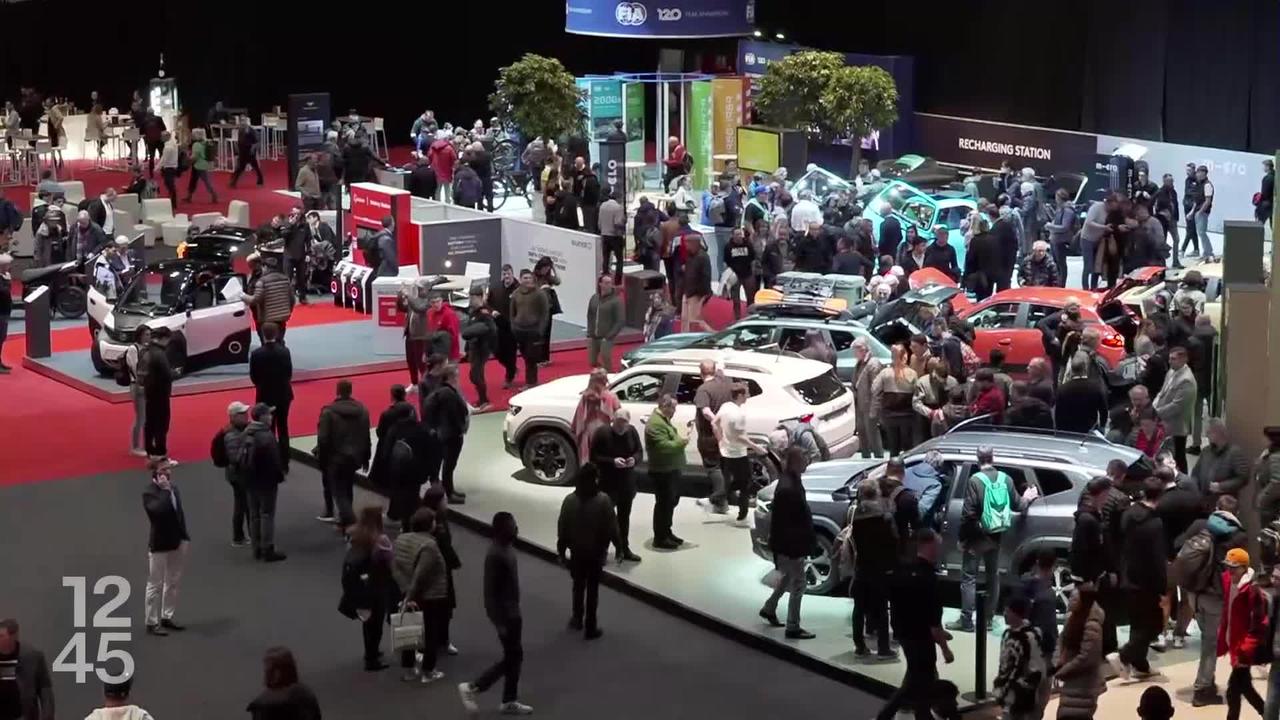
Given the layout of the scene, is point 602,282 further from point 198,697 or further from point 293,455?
point 198,697

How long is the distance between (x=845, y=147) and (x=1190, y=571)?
86.4 ft

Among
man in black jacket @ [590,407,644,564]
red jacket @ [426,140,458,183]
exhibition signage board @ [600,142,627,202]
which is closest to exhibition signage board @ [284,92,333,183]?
red jacket @ [426,140,458,183]

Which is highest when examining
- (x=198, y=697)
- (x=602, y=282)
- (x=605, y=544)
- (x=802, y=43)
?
(x=802, y=43)

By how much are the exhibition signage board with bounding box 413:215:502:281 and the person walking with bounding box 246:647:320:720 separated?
52.3 feet

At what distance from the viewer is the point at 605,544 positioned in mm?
13945

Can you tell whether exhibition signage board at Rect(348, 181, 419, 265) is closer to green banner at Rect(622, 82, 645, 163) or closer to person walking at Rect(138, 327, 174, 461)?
person walking at Rect(138, 327, 174, 461)

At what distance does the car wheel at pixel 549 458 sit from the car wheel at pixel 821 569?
3.84m

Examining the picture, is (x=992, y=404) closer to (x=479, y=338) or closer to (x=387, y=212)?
(x=479, y=338)

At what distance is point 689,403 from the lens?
58.1ft

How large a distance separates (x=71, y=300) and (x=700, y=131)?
14541mm

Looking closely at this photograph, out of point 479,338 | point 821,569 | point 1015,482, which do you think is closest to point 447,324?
point 479,338

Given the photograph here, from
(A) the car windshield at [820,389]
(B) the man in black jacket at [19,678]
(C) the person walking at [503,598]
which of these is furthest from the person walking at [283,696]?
(A) the car windshield at [820,389]

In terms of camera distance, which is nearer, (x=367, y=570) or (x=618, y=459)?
(x=367, y=570)

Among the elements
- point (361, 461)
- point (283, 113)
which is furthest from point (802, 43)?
point (361, 461)
